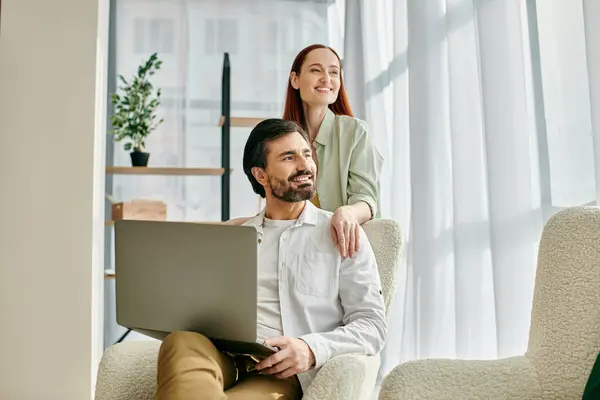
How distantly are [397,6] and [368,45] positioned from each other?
0.57m

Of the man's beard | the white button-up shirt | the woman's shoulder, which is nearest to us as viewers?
the white button-up shirt

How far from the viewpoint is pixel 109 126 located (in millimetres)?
4238

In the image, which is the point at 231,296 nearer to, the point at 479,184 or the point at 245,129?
the point at 479,184

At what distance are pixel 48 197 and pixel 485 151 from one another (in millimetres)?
1747

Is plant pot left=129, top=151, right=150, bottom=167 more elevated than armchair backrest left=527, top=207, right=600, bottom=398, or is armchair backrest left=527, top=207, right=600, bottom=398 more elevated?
plant pot left=129, top=151, right=150, bottom=167

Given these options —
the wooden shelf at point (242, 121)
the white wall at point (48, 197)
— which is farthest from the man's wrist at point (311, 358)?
the wooden shelf at point (242, 121)

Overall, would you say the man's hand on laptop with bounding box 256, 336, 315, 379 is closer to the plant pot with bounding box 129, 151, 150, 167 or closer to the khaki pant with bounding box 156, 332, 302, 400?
the khaki pant with bounding box 156, 332, 302, 400

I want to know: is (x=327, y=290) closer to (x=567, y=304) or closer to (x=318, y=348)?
(x=318, y=348)

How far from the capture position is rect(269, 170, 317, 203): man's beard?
5.20 ft

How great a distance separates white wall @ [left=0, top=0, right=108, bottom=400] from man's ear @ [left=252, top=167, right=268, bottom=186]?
118cm

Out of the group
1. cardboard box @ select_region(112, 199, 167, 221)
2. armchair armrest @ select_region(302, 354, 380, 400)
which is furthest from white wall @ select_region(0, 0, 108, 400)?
armchair armrest @ select_region(302, 354, 380, 400)

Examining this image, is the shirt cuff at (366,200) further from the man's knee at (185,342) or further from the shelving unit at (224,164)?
the shelving unit at (224,164)

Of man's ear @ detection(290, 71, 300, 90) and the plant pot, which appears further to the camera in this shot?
the plant pot

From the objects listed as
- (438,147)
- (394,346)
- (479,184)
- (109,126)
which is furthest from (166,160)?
(479,184)
